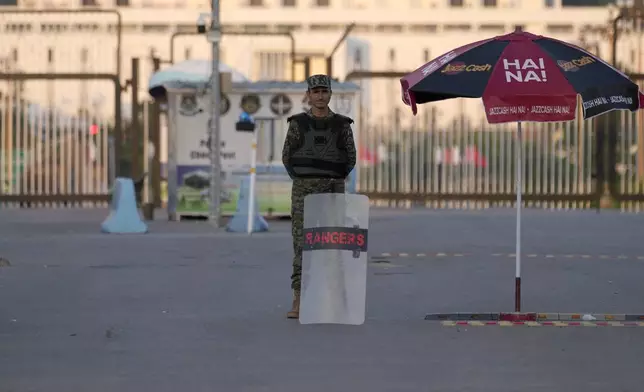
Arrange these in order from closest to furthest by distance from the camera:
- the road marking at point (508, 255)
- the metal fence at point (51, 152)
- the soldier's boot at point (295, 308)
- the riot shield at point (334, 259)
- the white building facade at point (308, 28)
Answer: the riot shield at point (334, 259) < the soldier's boot at point (295, 308) < the road marking at point (508, 255) < the metal fence at point (51, 152) < the white building facade at point (308, 28)

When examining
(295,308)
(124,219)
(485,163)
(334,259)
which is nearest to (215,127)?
(124,219)

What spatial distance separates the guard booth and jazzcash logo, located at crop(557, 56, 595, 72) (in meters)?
17.5

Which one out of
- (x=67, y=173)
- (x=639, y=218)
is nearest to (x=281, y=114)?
(x=639, y=218)

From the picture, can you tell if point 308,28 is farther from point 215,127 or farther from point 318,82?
point 318,82

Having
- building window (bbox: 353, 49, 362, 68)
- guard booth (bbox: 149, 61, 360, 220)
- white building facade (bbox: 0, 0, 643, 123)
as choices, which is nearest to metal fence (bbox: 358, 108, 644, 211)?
guard booth (bbox: 149, 61, 360, 220)

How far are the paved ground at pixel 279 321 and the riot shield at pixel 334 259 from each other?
217 millimetres

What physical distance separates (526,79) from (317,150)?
5.36 ft

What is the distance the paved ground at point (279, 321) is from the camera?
9.52 meters

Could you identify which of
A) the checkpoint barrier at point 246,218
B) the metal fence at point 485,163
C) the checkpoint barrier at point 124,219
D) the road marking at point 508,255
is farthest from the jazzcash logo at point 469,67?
the metal fence at point 485,163

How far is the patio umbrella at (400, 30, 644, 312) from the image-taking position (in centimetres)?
1229

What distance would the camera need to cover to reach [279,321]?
495 inches

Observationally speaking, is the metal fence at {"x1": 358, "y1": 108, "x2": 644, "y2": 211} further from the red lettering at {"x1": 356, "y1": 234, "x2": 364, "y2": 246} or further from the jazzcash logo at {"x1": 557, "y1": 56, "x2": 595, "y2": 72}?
the red lettering at {"x1": 356, "y1": 234, "x2": 364, "y2": 246}

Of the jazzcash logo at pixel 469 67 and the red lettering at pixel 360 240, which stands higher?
the jazzcash logo at pixel 469 67

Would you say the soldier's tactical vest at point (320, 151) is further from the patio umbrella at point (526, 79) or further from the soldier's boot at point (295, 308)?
the soldier's boot at point (295, 308)
